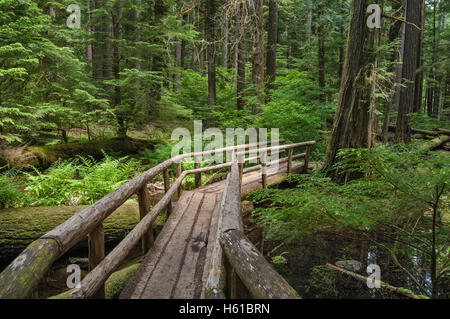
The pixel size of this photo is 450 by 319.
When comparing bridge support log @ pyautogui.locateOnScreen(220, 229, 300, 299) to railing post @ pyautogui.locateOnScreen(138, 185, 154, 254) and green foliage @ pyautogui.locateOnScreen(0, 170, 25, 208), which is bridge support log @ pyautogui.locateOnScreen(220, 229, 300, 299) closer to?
railing post @ pyautogui.locateOnScreen(138, 185, 154, 254)

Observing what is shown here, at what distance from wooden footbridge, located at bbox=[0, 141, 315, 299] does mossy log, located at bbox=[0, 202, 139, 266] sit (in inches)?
36.9

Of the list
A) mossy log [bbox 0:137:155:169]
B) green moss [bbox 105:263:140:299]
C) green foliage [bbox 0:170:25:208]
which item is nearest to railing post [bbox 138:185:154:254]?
green moss [bbox 105:263:140:299]

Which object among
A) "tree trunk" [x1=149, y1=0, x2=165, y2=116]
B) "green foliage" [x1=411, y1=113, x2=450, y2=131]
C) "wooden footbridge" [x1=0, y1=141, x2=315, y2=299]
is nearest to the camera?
"wooden footbridge" [x1=0, y1=141, x2=315, y2=299]

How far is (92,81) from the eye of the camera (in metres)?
10.3

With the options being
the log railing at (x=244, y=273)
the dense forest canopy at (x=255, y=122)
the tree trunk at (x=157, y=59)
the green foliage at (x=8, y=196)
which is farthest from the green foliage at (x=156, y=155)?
the log railing at (x=244, y=273)

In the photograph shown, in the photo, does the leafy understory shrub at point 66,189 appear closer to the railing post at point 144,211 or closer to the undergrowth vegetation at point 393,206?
the railing post at point 144,211

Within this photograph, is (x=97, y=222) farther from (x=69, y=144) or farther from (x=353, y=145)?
(x=69, y=144)

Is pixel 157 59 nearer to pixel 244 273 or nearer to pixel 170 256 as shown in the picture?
pixel 170 256

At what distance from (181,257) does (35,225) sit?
300 centimetres

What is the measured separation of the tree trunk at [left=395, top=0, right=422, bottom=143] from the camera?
11758 mm

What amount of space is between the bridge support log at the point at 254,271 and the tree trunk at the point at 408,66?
13210mm

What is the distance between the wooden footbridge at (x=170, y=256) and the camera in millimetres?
1377

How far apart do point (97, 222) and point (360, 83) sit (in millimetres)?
6405
